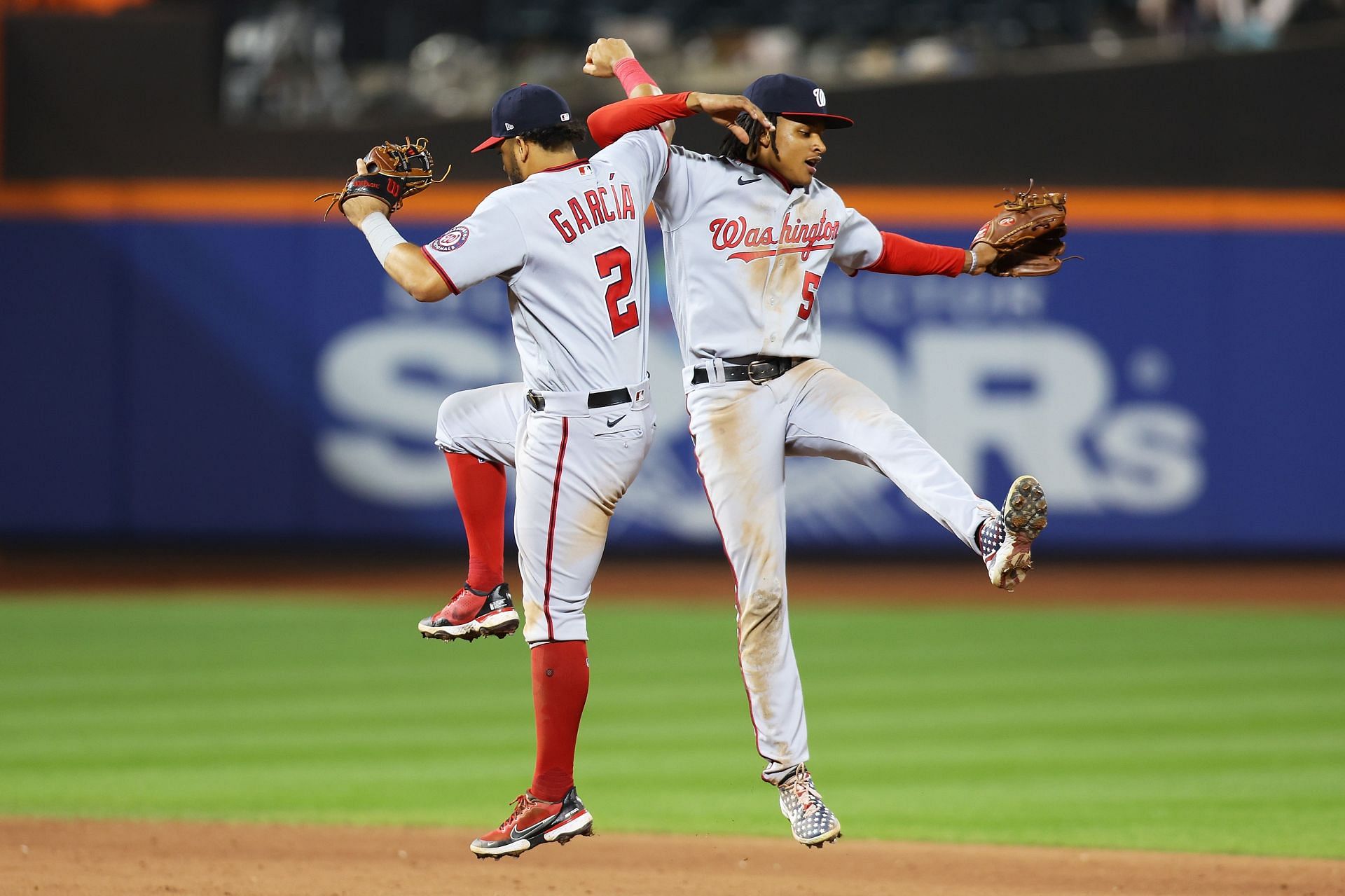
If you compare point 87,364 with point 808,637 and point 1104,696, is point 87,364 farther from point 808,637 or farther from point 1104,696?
point 1104,696

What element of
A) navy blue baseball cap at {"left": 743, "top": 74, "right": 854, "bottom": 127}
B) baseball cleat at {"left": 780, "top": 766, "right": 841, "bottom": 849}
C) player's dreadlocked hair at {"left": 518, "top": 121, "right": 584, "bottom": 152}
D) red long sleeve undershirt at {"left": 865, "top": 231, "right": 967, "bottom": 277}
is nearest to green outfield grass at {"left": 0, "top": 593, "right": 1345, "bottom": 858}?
baseball cleat at {"left": 780, "top": 766, "right": 841, "bottom": 849}

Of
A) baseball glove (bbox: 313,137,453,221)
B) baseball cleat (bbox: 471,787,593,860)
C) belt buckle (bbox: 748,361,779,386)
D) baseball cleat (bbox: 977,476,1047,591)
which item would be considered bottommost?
baseball cleat (bbox: 471,787,593,860)

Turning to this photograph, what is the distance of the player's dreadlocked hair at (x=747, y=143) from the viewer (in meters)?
5.10

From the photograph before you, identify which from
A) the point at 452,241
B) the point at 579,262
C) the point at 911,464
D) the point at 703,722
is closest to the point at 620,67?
the point at 579,262

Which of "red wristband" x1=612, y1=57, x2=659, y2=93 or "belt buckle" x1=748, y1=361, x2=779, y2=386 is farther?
"red wristband" x1=612, y1=57, x2=659, y2=93

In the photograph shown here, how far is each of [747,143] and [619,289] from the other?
599mm

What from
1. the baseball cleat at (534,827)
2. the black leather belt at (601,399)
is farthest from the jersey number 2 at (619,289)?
the baseball cleat at (534,827)

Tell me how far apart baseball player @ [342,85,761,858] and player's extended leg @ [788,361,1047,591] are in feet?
1.69

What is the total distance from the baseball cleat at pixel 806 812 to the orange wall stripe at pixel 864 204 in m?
9.93

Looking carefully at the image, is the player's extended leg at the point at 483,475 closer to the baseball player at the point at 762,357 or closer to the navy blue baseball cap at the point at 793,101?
the baseball player at the point at 762,357

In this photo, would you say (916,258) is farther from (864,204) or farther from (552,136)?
(864,204)

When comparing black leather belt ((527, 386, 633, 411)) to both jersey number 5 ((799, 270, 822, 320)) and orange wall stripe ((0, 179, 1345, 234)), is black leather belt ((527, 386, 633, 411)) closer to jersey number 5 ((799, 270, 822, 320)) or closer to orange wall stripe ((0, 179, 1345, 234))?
jersey number 5 ((799, 270, 822, 320))

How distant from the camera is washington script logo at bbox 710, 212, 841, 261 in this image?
5145mm

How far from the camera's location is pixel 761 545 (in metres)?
5.14
